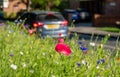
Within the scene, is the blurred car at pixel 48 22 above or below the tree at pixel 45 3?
above

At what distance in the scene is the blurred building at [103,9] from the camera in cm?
3042

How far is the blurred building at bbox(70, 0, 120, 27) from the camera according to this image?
30422 millimetres

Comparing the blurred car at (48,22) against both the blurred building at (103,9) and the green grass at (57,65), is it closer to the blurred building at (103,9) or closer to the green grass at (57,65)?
the green grass at (57,65)

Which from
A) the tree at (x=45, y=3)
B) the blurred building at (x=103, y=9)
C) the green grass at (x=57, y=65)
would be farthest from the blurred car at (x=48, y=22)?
the tree at (x=45, y=3)

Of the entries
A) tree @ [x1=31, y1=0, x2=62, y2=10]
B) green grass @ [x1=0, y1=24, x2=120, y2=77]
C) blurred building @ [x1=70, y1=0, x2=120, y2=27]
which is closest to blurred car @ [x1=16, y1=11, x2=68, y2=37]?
green grass @ [x1=0, y1=24, x2=120, y2=77]

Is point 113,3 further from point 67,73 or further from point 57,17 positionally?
point 67,73

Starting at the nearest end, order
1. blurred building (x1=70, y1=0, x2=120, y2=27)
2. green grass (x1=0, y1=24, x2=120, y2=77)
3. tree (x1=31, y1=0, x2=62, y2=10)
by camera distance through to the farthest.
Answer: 1. green grass (x1=0, y1=24, x2=120, y2=77)
2. blurred building (x1=70, y1=0, x2=120, y2=27)
3. tree (x1=31, y1=0, x2=62, y2=10)

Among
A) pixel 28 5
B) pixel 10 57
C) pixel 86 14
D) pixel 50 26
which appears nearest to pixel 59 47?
pixel 10 57

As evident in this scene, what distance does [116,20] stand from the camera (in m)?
30.3

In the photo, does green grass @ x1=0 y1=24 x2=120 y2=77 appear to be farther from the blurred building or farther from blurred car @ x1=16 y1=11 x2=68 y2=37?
the blurred building

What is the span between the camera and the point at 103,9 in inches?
1511

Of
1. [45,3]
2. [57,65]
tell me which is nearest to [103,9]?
[45,3]

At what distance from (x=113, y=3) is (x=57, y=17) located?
2077 cm

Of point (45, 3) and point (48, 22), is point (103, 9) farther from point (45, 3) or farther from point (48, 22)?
point (48, 22)
